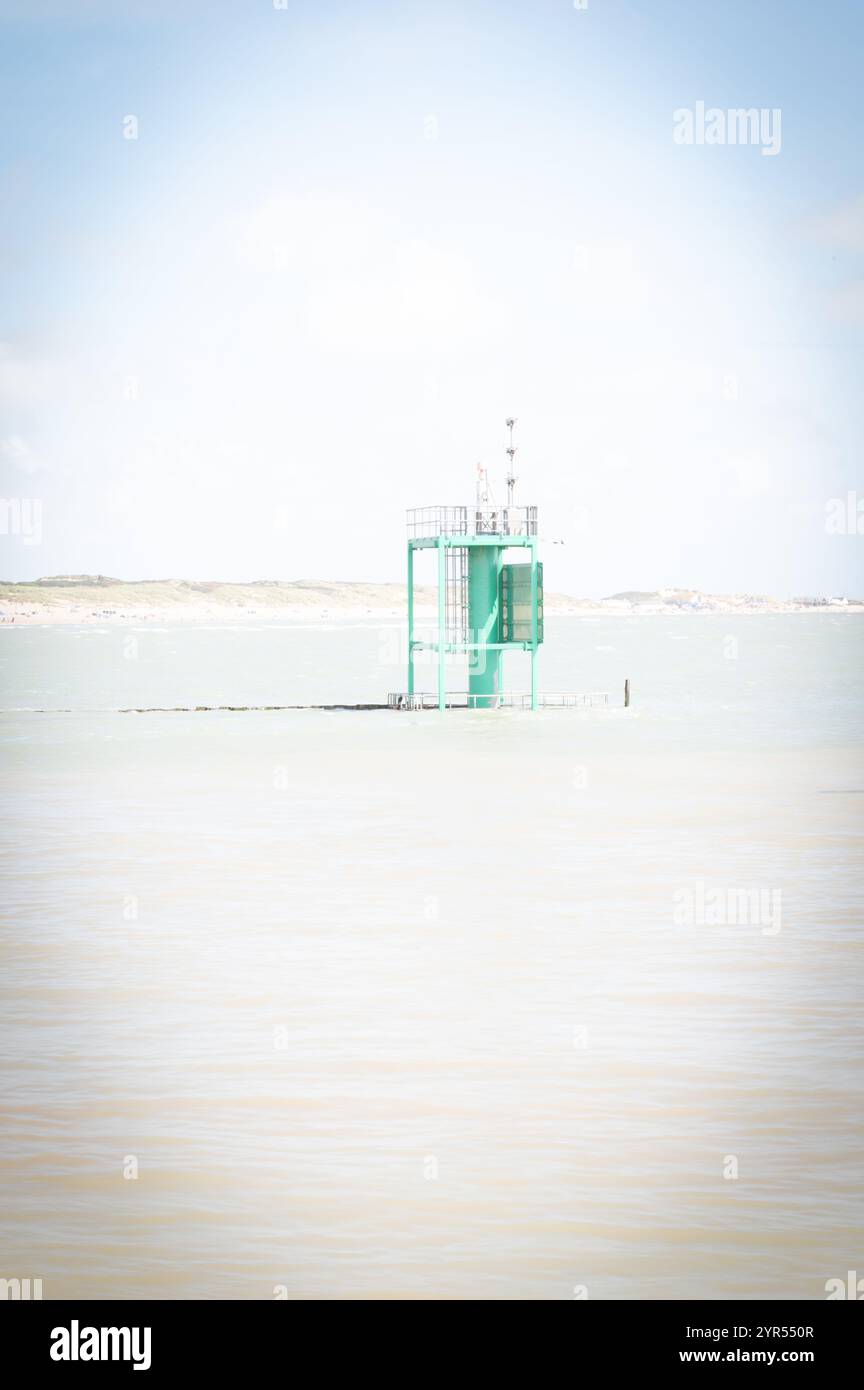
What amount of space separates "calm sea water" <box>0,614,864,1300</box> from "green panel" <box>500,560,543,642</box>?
23764 millimetres

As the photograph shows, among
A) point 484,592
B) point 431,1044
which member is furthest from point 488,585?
point 431,1044

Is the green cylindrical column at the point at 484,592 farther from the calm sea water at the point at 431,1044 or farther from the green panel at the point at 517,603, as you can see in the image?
the calm sea water at the point at 431,1044

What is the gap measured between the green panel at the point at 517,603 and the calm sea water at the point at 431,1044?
23764 mm

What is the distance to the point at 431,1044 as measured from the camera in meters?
18.1

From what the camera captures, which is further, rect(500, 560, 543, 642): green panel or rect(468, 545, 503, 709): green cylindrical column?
rect(468, 545, 503, 709): green cylindrical column

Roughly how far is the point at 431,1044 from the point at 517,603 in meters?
48.8

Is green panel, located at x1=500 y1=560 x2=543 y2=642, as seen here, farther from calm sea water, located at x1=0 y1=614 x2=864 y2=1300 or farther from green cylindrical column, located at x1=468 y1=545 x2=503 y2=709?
calm sea water, located at x1=0 y1=614 x2=864 y2=1300

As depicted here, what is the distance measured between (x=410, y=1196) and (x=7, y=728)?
2272 inches

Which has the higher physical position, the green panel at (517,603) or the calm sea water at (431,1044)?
the green panel at (517,603)

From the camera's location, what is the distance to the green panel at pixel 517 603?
6556 centimetres

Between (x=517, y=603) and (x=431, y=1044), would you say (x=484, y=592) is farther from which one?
(x=431, y=1044)

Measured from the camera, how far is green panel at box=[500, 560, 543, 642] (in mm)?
65562
